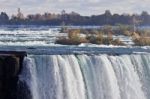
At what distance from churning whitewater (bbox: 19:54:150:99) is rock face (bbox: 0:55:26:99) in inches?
12.6

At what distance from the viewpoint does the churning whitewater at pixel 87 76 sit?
25.4 m

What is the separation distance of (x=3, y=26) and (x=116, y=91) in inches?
2096

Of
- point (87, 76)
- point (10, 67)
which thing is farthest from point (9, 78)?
point (87, 76)

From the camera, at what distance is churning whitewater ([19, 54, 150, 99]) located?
25.4 m

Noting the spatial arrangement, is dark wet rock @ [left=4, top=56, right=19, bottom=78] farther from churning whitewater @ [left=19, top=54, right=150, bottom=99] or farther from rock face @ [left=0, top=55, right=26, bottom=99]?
churning whitewater @ [left=19, top=54, right=150, bottom=99]

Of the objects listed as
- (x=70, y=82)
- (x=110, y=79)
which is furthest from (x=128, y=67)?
(x=70, y=82)

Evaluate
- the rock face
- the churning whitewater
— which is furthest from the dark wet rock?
the churning whitewater

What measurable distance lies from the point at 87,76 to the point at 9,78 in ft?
9.84

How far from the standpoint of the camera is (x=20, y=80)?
25359 millimetres

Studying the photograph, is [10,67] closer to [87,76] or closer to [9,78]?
[9,78]

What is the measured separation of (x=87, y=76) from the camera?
86.8ft

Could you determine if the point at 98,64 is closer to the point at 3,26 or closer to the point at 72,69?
the point at 72,69

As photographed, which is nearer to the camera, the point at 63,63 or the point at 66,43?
the point at 63,63

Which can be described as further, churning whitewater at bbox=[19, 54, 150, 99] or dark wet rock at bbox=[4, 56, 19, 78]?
churning whitewater at bbox=[19, 54, 150, 99]
